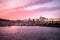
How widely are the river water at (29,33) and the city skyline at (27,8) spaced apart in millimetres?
208

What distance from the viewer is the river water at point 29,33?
1.89m

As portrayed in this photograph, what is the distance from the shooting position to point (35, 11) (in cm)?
201

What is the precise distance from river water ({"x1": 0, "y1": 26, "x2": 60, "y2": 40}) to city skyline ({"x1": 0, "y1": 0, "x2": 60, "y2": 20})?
208 millimetres

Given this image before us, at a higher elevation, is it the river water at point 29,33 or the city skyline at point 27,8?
the city skyline at point 27,8

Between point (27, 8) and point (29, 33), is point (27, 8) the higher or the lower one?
the higher one

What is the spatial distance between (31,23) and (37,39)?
29 centimetres

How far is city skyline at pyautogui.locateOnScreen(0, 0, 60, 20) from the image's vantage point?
199 centimetres

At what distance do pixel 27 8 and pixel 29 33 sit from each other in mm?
446

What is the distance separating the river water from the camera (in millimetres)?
1895

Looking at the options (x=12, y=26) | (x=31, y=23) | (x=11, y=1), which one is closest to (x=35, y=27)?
(x=31, y=23)

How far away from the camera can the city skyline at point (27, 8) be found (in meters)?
1.99

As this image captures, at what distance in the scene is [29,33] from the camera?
193 centimetres

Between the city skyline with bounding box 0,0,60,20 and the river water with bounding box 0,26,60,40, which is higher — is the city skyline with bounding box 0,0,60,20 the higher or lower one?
the higher one

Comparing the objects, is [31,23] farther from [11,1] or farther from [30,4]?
[11,1]
